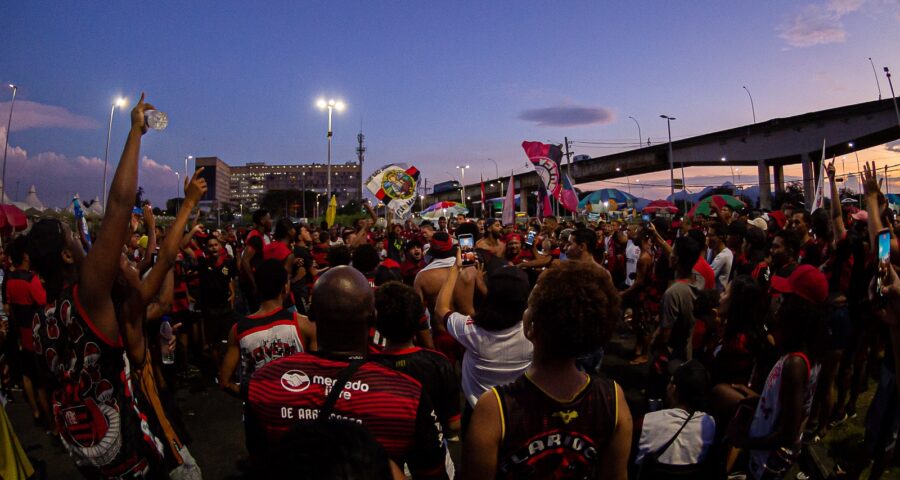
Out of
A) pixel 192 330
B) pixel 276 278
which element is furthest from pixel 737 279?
pixel 192 330

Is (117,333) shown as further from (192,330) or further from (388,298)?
(192,330)

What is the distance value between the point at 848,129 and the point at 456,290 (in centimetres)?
4321

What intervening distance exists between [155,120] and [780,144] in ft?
159

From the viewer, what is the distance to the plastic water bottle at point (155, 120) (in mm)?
2625

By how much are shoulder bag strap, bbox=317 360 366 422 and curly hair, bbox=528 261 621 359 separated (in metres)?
0.68

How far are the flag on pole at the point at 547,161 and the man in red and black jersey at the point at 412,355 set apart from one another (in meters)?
14.7

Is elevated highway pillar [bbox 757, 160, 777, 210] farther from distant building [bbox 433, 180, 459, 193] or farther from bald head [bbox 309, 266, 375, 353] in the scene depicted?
distant building [bbox 433, 180, 459, 193]

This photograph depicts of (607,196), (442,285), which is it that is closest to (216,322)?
(442,285)

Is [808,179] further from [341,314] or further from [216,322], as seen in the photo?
[341,314]

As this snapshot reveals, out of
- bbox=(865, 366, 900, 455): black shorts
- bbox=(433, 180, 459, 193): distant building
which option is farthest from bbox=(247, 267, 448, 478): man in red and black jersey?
bbox=(433, 180, 459, 193): distant building

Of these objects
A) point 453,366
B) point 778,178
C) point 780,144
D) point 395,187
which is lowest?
point 453,366

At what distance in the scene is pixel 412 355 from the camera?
10.2 ft

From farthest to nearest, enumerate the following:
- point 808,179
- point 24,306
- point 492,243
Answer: point 808,179, point 492,243, point 24,306

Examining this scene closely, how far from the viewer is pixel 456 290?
4.93 meters
